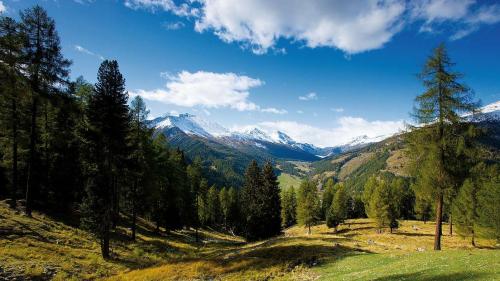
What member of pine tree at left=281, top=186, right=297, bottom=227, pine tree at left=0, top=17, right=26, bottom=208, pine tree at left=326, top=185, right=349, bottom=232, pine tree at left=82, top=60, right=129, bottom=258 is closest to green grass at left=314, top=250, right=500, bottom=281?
pine tree at left=82, top=60, right=129, bottom=258

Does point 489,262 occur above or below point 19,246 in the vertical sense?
above

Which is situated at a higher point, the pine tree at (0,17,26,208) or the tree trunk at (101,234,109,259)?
the pine tree at (0,17,26,208)

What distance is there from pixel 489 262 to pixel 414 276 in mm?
4440

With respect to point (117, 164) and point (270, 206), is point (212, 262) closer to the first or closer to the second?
point (117, 164)

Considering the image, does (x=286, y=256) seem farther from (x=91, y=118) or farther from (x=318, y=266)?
(x=91, y=118)

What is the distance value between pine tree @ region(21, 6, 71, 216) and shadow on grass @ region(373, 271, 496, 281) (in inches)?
1331

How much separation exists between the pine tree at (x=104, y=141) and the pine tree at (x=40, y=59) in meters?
4.59

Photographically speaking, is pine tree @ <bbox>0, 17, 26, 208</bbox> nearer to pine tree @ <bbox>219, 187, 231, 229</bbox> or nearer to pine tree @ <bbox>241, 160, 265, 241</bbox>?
pine tree @ <bbox>241, 160, 265, 241</bbox>

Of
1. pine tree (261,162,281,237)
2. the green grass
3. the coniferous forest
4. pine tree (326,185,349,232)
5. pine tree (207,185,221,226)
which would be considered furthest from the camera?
pine tree (207,185,221,226)

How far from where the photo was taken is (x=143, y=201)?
153 ft

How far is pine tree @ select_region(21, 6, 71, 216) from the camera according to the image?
102 feet

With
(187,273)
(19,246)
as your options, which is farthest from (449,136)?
(19,246)

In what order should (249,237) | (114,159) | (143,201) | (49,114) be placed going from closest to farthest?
(114,159), (49,114), (143,201), (249,237)

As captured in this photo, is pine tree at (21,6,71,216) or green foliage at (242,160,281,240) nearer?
pine tree at (21,6,71,216)
